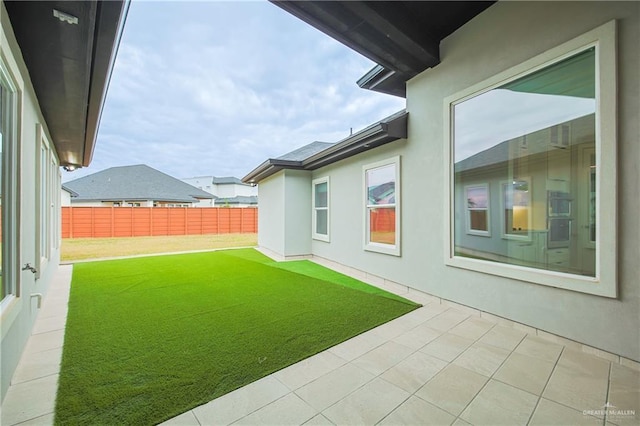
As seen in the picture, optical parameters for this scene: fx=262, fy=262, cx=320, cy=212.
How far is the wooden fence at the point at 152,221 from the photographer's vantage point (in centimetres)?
1333

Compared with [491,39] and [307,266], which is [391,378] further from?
[307,266]

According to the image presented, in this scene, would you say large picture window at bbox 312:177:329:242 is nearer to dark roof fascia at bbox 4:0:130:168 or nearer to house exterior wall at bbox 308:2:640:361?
house exterior wall at bbox 308:2:640:361

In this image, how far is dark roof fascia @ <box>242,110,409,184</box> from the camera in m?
4.35

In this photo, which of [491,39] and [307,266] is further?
[307,266]

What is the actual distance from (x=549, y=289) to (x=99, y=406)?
399cm

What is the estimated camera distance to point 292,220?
7.81m

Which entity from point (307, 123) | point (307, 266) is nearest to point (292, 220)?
point (307, 266)

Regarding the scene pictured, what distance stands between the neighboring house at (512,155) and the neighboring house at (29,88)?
1.78 metres

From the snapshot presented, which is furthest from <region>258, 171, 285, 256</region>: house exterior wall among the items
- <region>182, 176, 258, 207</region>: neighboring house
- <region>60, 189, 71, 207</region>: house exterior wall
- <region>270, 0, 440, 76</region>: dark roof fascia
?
<region>182, 176, 258, 207</region>: neighboring house

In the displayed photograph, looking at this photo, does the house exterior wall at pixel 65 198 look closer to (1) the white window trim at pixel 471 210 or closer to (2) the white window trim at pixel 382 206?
(2) the white window trim at pixel 382 206

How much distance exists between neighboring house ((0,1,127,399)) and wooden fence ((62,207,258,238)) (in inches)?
503

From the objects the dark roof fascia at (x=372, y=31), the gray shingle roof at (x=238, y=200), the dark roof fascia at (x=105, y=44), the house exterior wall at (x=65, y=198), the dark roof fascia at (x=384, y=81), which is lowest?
the house exterior wall at (x=65, y=198)

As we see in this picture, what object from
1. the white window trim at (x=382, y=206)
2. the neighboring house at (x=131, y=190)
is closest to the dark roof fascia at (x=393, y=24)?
the white window trim at (x=382, y=206)

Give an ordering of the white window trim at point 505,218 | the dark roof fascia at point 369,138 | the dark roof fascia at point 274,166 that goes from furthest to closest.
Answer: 1. the dark roof fascia at point 274,166
2. the dark roof fascia at point 369,138
3. the white window trim at point 505,218
